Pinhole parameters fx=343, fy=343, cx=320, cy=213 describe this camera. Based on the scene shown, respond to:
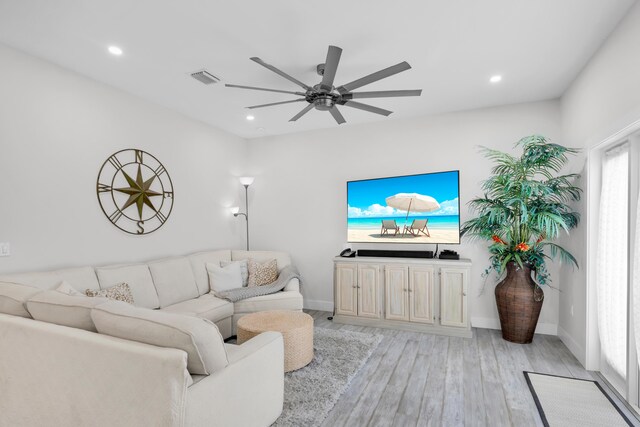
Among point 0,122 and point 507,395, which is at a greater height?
point 0,122

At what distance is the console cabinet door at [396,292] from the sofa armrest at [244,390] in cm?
230

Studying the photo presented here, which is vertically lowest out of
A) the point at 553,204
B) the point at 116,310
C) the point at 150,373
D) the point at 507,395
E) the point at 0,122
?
the point at 507,395

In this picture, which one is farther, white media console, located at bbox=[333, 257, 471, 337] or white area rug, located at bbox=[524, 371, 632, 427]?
white media console, located at bbox=[333, 257, 471, 337]

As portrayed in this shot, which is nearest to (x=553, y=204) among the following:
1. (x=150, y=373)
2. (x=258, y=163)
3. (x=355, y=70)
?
(x=355, y=70)

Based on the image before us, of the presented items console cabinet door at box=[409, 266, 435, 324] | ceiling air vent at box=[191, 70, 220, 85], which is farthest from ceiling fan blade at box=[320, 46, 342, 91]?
console cabinet door at box=[409, 266, 435, 324]

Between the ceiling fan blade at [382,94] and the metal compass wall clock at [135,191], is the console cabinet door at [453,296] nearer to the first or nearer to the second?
the ceiling fan blade at [382,94]

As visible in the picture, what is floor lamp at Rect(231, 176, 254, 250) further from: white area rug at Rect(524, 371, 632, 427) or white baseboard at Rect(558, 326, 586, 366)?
white baseboard at Rect(558, 326, 586, 366)

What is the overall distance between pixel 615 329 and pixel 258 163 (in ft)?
15.7

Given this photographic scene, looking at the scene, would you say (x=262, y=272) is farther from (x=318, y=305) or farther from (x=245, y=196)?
(x=245, y=196)

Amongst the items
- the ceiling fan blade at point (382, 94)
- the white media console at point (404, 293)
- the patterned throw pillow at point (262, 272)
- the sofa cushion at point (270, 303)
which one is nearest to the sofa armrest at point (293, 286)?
the sofa cushion at point (270, 303)

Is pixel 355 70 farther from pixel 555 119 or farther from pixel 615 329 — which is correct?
pixel 615 329

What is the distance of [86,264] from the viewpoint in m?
3.35

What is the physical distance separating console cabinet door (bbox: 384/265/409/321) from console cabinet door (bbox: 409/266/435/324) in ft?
0.19

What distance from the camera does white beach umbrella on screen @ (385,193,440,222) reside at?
4.38 meters
